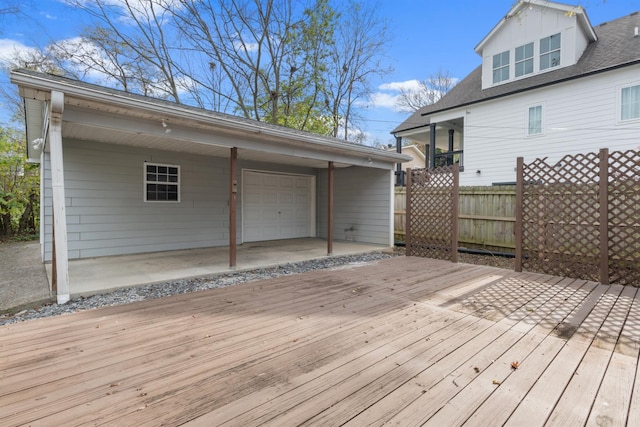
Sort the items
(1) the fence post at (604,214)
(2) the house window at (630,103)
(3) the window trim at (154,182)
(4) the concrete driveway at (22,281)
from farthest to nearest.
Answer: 1. (2) the house window at (630,103)
2. (3) the window trim at (154,182)
3. (1) the fence post at (604,214)
4. (4) the concrete driveway at (22,281)

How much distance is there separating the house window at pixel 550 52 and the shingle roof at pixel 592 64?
0.39 m

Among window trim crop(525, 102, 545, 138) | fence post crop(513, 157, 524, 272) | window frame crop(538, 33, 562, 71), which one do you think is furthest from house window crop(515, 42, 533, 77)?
fence post crop(513, 157, 524, 272)

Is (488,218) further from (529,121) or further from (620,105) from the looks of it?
(620,105)

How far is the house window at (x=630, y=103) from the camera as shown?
7980mm

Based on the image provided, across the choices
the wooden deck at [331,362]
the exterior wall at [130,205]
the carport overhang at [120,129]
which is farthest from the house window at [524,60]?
the exterior wall at [130,205]

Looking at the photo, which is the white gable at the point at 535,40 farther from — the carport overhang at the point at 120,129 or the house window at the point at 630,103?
the carport overhang at the point at 120,129

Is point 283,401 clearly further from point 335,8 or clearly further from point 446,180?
point 335,8

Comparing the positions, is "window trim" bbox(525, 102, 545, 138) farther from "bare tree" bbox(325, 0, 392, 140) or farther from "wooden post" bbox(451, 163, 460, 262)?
"bare tree" bbox(325, 0, 392, 140)

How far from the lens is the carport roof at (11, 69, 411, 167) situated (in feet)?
11.7

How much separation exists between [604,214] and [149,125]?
662cm

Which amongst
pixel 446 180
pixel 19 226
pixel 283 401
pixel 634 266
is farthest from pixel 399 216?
pixel 19 226

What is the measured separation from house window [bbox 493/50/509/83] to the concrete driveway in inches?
514

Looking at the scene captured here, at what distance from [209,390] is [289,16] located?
15.4m

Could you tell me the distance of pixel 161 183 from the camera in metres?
7.05
